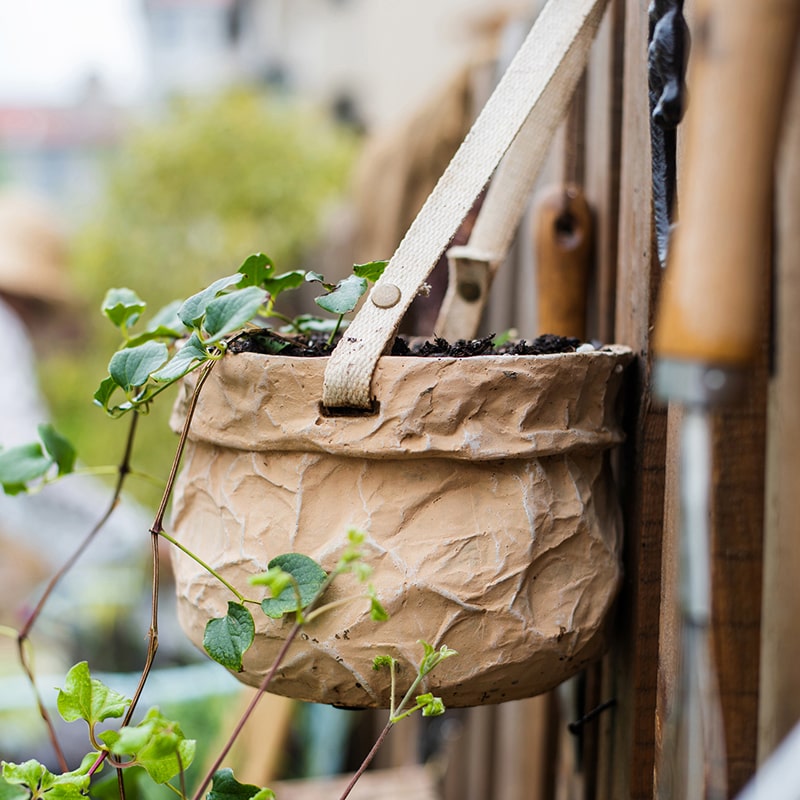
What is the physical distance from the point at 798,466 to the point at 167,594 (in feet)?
8.02

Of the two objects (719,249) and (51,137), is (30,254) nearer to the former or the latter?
(719,249)

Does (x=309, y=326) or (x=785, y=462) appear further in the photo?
(x=309, y=326)

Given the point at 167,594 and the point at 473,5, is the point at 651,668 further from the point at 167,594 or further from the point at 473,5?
the point at 473,5

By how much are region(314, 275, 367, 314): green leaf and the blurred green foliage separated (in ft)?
9.15

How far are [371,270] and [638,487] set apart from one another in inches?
9.4

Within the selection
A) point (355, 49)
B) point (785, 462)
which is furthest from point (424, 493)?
point (355, 49)

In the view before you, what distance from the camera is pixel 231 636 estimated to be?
1.61 ft

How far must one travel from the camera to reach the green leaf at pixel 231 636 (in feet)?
1.59

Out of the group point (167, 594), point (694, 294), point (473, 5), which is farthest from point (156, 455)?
point (694, 294)

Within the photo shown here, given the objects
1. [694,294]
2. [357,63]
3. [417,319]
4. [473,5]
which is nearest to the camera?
[694,294]

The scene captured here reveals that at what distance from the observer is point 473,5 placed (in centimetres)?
317

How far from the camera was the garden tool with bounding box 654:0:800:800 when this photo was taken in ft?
1.00

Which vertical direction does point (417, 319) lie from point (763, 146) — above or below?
above

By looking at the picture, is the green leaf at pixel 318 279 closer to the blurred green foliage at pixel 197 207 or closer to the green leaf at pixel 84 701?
the green leaf at pixel 84 701
